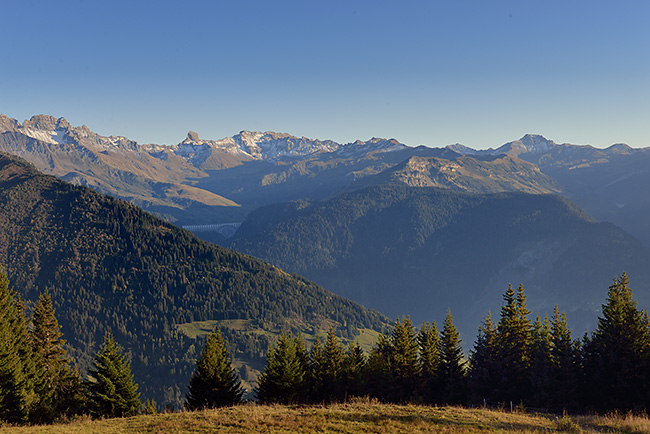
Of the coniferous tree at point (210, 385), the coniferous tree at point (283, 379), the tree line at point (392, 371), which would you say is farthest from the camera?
the coniferous tree at point (283, 379)

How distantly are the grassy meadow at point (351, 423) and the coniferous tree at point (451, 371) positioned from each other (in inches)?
1202

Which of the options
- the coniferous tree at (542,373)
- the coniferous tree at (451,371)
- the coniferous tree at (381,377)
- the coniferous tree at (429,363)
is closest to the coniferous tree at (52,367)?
the coniferous tree at (381,377)

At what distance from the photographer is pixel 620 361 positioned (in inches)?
2527

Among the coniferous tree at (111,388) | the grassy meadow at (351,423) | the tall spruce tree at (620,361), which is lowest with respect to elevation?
the coniferous tree at (111,388)

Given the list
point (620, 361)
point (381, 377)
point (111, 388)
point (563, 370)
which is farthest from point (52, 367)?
point (620, 361)

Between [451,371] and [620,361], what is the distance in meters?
23.0

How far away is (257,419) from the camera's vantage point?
37312 millimetres

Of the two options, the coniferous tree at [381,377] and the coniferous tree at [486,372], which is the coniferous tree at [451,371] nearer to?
the coniferous tree at [486,372]

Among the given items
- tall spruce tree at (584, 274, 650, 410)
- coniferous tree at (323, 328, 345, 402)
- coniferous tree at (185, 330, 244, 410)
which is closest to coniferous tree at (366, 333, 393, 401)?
coniferous tree at (323, 328, 345, 402)

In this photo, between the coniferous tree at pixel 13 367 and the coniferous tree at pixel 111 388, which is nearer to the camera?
the coniferous tree at pixel 13 367

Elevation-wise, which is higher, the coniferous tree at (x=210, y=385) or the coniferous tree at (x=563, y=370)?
the coniferous tree at (x=563, y=370)

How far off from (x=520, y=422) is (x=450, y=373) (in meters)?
37.4

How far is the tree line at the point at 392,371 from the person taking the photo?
2283 inches

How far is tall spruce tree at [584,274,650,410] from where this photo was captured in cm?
6163
